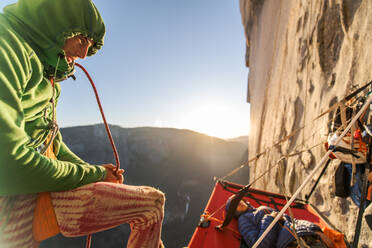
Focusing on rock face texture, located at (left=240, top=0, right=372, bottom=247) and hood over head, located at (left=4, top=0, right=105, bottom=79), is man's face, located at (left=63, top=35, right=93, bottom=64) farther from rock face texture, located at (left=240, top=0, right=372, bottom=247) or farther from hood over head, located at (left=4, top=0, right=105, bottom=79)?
rock face texture, located at (left=240, top=0, right=372, bottom=247)

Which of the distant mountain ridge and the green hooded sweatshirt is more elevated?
the green hooded sweatshirt

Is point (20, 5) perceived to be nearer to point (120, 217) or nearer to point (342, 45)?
point (120, 217)

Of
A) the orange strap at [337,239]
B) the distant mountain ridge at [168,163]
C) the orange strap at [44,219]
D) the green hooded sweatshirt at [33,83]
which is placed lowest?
the distant mountain ridge at [168,163]

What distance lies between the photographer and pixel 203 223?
70.3 inches

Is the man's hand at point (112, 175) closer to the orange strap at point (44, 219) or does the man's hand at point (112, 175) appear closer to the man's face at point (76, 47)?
the orange strap at point (44, 219)

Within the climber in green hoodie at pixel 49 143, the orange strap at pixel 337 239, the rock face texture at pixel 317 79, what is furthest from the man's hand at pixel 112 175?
the orange strap at pixel 337 239

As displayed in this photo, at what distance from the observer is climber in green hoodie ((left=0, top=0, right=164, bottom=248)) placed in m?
0.61

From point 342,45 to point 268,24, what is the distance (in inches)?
238

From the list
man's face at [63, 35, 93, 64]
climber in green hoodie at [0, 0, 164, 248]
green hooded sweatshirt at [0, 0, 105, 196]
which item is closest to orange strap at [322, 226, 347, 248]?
climber in green hoodie at [0, 0, 164, 248]

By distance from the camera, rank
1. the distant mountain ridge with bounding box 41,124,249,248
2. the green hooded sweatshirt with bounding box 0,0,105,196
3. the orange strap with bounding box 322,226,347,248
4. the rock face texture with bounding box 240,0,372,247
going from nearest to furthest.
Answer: the green hooded sweatshirt with bounding box 0,0,105,196, the orange strap with bounding box 322,226,347,248, the rock face texture with bounding box 240,0,372,247, the distant mountain ridge with bounding box 41,124,249,248

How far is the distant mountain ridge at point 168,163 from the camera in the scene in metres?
13.9

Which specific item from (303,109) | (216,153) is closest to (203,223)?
(303,109)

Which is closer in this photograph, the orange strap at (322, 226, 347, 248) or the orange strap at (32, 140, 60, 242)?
the orange strap at (32, 140, 60, 242)

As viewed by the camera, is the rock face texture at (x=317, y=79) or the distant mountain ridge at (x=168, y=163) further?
the distant mountain ridge at (x=168, y=163)
